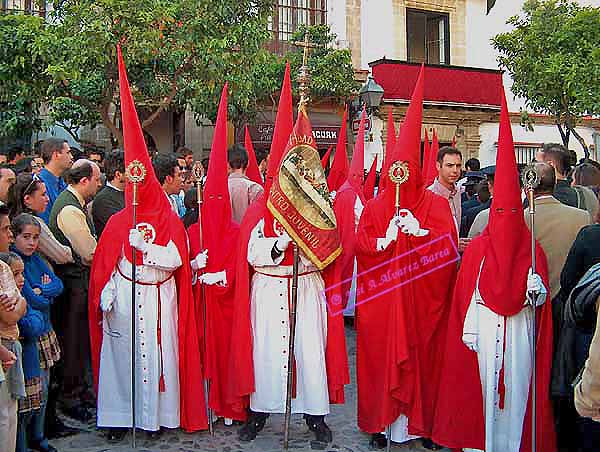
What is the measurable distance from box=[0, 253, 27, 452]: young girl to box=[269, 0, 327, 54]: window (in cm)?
1475

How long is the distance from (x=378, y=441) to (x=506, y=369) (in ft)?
3.54

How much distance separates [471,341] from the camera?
4699 millimetres

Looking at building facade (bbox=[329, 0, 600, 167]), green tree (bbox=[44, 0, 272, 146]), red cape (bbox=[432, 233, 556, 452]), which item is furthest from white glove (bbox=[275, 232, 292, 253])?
building facade (bbox=[329, 0, 600, 167])

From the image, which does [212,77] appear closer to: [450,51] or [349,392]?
[349,392]

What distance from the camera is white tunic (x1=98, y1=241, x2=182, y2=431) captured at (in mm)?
5242

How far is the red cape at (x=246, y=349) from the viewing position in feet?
17.0

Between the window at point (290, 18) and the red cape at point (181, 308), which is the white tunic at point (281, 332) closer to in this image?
the red cape at point (181, 308)

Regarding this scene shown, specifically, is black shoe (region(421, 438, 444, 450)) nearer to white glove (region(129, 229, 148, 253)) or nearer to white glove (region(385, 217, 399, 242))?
white glove (region(385, 217, 399, 242))

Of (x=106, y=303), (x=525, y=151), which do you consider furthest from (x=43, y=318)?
(x=525, y=151)

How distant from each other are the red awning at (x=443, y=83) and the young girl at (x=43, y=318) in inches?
569

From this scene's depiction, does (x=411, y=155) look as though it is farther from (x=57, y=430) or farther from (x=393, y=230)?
(x=57, y=430)

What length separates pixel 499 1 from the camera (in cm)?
2105

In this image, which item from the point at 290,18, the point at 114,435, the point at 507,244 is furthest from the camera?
the point at 290,18

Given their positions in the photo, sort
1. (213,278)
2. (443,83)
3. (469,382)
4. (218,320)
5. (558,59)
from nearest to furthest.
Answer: (469,382)
(213,278)
(218,320)
(558,59)
(443,83)
